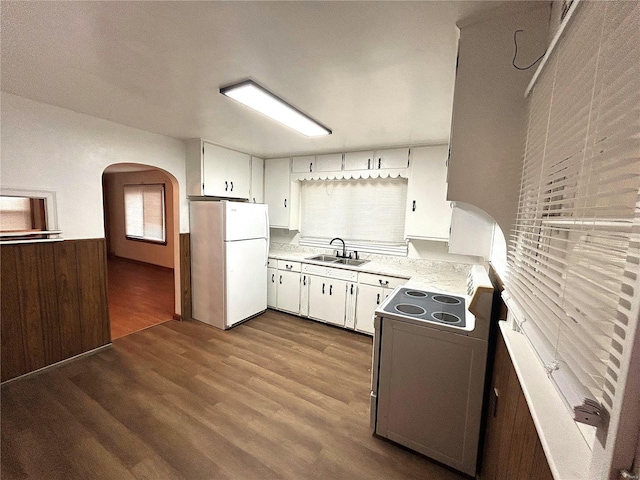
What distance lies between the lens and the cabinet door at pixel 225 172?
3.39 meters

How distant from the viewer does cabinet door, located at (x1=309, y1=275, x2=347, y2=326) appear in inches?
135

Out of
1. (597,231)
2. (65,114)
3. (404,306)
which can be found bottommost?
(404,306)

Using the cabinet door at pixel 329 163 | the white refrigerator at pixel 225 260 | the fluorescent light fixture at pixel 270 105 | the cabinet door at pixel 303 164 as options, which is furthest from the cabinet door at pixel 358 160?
the white refrigerator at pixel 225 260

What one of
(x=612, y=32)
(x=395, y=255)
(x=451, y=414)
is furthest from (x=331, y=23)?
(x=395, y=255)

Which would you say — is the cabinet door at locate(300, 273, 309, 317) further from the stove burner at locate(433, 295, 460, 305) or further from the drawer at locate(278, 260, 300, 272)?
the stove burner at locate(433, 295, 460, 305)

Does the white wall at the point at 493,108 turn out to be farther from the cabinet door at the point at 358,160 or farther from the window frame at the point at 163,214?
the window frame at the point at 163,214

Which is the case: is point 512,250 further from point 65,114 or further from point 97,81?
point 65,114

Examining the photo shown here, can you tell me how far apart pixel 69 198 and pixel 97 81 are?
126 centimetres

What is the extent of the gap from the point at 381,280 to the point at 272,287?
68.1 inches

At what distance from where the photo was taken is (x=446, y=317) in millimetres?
1780

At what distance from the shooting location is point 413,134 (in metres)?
2.83

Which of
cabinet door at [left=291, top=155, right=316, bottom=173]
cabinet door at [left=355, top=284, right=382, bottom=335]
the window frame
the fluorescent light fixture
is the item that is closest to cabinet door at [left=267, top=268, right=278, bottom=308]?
cabinet door at [left=355, top=284, right=382, bottom=335]

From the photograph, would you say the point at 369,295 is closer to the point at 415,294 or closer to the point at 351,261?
the point at 351,261

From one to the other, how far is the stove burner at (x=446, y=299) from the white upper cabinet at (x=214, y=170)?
2.94m
